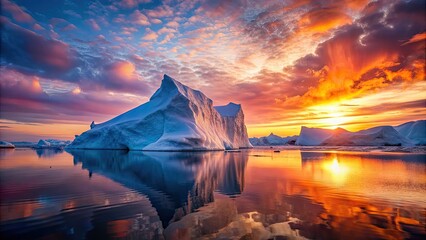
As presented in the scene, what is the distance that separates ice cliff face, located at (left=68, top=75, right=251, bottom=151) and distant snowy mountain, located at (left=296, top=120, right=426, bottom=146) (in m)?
37.3

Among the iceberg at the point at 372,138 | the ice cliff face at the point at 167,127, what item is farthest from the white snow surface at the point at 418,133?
the ice cliff face at the point at 167,127

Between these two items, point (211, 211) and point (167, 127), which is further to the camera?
point (167, 127)

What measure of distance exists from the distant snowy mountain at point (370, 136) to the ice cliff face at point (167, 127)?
37.3 m

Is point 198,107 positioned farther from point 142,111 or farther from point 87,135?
point 87,135

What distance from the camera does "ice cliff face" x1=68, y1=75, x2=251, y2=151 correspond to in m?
39.5

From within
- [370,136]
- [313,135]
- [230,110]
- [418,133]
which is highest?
[230,110]

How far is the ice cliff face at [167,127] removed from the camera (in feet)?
129

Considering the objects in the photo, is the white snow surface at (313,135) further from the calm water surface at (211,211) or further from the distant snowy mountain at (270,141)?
the calm water surface at (211,211)

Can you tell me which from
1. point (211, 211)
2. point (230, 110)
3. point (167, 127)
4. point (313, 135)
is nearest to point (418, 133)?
point (313, 135)

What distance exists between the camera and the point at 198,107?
159ft

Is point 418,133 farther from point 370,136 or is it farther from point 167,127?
point 167,127

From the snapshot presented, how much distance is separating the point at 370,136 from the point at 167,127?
179 ft

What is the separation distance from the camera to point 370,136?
Answer: 6356 cm

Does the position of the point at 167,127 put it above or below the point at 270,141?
below
